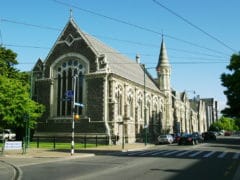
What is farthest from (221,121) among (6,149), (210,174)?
(210,174)

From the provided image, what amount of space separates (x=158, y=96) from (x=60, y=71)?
24012mm

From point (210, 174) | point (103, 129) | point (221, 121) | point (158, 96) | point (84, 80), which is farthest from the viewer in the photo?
point (221, 121)

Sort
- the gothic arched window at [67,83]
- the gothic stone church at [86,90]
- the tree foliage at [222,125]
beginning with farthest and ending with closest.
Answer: the tree foliage at [222,125], the gothic arched window at [67,83], the gothic stone church at [86,90]

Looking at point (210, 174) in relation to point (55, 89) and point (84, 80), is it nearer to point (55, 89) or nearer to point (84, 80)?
point (84, 80)

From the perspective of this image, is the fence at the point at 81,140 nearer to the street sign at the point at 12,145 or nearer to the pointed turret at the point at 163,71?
the street sign at the point at 12,145

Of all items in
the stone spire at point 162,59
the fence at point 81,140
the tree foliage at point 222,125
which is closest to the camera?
the fence at point 81,140

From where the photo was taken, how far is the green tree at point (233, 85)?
49.9 meters

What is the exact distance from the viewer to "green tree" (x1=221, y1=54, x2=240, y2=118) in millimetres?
49875

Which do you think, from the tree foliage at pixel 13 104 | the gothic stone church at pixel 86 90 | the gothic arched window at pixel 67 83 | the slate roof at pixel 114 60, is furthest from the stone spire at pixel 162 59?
the tree foliage at pixel 13 104

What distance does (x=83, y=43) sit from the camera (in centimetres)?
5156

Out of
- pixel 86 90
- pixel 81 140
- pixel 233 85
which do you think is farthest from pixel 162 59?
pixel 81 140

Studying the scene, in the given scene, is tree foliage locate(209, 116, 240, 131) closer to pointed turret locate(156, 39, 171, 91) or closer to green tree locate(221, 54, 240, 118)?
pointed turret locate(156, 39, 171, 91)

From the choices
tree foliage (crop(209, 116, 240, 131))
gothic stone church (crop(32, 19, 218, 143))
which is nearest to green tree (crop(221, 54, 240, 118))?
gothic stone church (crop(32, 19, 218, 143))

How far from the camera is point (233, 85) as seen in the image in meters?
51.2
